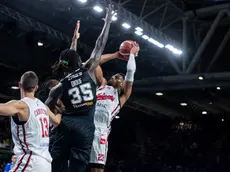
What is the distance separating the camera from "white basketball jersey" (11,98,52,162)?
4.04 m

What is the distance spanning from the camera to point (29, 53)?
47.5 ft

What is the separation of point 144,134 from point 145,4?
1326 centimetres

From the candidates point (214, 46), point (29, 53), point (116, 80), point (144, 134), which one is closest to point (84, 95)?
point (116, 80)

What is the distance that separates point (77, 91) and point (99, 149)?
1.46 metres

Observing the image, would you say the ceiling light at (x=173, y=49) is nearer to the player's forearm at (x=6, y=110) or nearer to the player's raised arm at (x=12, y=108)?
the player's raised arm at (x=12, y=108)

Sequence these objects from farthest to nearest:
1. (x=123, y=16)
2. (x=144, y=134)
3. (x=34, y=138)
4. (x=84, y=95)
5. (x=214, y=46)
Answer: (x=144, y=134) → (x=214, y=46) → (x=123, y=16) → (x=84, y=95) → (x=34, y=138)

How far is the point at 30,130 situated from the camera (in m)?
4.05

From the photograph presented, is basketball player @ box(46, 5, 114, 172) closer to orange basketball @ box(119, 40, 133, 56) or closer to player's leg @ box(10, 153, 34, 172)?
player's leg @ box(10, 153, 34, 172)

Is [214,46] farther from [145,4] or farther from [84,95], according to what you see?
[84,95]

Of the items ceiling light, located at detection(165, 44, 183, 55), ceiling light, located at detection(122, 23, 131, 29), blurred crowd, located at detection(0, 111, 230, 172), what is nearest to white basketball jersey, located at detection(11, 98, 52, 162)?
ceiling light, located at detection(122, 23, 131, 29)

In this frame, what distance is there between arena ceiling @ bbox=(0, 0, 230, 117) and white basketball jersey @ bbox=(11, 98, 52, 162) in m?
7.98

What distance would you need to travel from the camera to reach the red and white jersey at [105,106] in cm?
601

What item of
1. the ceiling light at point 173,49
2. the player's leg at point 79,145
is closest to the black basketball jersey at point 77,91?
the player's leg at point 79,145

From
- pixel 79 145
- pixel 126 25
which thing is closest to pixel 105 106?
pixel 79 145
